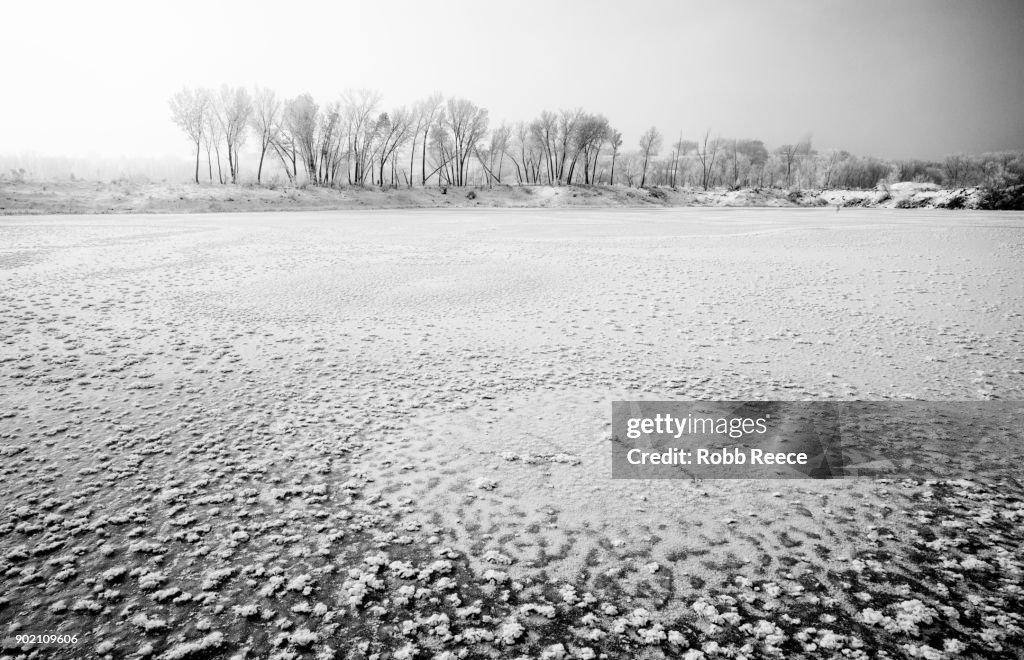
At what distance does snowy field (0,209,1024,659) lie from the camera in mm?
2289

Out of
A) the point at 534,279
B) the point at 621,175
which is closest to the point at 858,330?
the point at 534,279

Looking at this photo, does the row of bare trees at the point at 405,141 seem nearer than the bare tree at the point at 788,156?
Yes

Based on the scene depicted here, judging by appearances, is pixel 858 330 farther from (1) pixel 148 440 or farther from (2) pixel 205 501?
(1) pixel 148 440

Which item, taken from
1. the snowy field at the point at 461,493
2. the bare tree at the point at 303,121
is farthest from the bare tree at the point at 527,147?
the snowy field at the point at 461,493

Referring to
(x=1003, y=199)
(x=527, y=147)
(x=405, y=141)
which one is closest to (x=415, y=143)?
(x=405, y=141)

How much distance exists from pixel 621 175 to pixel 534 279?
87324mm

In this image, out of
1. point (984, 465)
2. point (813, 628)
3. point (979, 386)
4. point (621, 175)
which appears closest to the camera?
point (813, 628)

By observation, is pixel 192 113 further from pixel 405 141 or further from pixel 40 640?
pixel 40 640

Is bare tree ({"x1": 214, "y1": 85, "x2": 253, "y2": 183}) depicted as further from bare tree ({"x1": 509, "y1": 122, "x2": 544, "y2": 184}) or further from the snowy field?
the snowy field

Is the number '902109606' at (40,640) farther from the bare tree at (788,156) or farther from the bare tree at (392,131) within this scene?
the bare tree at (788,156)

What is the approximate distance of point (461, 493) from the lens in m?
3.33

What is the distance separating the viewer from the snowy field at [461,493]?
2.29m

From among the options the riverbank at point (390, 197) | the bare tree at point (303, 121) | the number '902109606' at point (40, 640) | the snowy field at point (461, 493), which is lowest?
the number '902109606' at point (40, 640)

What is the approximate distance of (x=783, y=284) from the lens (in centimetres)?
978
